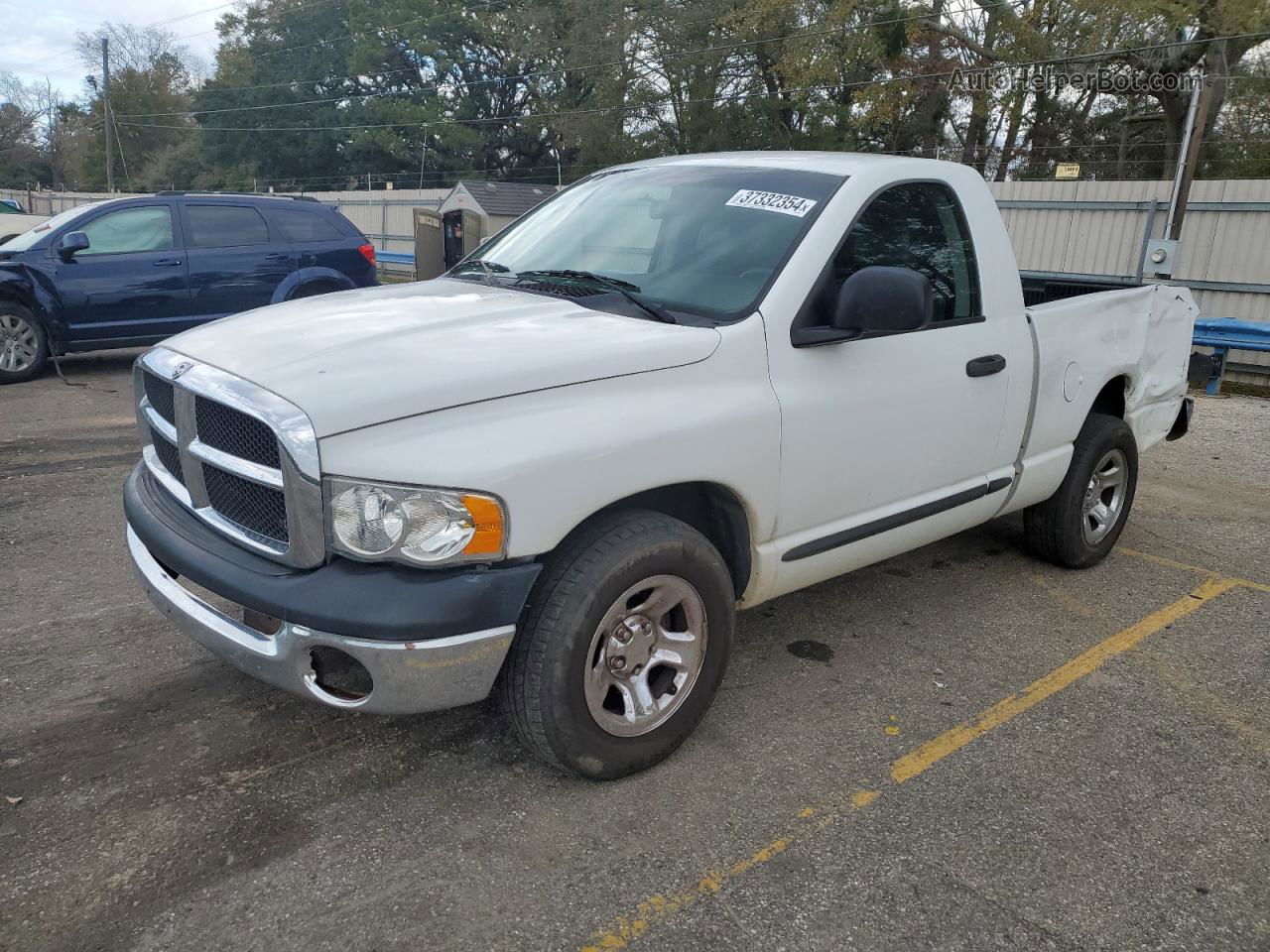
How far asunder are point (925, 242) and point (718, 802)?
2282 millimetres

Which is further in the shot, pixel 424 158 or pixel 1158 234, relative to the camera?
pixel 424 158

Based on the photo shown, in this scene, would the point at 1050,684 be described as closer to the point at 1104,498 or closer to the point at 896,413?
the point at 896,413

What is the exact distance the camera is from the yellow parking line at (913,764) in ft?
7.92

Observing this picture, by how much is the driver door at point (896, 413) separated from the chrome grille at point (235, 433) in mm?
1514

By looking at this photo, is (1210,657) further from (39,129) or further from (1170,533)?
(39,129)

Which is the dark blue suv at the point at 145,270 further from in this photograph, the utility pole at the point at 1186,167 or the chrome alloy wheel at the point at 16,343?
the utility pole at the point at 1186,167

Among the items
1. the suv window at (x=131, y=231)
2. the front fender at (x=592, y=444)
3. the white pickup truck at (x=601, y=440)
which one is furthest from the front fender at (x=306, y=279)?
the front fender at (x=592, y=444)

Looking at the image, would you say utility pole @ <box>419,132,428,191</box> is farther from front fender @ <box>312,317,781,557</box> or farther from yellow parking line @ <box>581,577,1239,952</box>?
front fender @ <box>312,317,781,557</box>

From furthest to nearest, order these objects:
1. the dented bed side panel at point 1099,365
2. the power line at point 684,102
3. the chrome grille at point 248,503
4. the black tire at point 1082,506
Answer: the power line at point 684,102
the black tire at point 1082,506
the dented bed side panel at point 1099,365
the chrome grille at point 248,503

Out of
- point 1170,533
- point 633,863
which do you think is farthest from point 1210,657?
point 633,863

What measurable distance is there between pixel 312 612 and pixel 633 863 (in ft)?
3.52

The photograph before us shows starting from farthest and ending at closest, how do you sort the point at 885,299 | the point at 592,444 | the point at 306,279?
the point at 306,279, the point at 885,299, the point at 592,444

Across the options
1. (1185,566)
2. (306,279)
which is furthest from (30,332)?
(1185,566)

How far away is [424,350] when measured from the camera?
9.04ft
